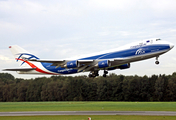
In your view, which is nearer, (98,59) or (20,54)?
(98,59)

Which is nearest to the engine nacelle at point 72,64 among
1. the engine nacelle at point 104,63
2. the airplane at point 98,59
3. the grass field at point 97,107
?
the airplane at point 98,59

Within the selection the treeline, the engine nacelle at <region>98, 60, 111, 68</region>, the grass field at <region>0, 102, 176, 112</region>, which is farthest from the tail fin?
the treeline

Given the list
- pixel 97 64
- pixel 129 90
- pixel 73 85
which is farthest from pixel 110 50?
pixel 73 85

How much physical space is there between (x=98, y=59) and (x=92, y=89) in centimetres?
7686

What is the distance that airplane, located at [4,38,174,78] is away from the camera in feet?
147

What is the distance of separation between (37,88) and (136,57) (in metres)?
92.5

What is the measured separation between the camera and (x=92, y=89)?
126 metres

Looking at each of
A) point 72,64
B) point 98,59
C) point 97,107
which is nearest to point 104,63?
point 98,59

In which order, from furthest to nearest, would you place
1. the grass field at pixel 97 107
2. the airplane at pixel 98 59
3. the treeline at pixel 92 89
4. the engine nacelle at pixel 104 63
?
the treeline at pixel 92 89 → the grass field at pixel 97 107 → the engine nacelle at pixel 104 63 → the airplane at pixel 98 59

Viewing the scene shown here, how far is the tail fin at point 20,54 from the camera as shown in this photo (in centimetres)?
6119

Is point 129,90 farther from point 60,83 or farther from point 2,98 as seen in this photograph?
point 2,98

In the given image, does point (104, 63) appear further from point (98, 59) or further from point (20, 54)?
point (20, 54)

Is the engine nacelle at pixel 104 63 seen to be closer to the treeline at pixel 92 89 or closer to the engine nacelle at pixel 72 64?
the engine nacelle at pixel 72 64

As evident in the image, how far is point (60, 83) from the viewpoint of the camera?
5300 inches
